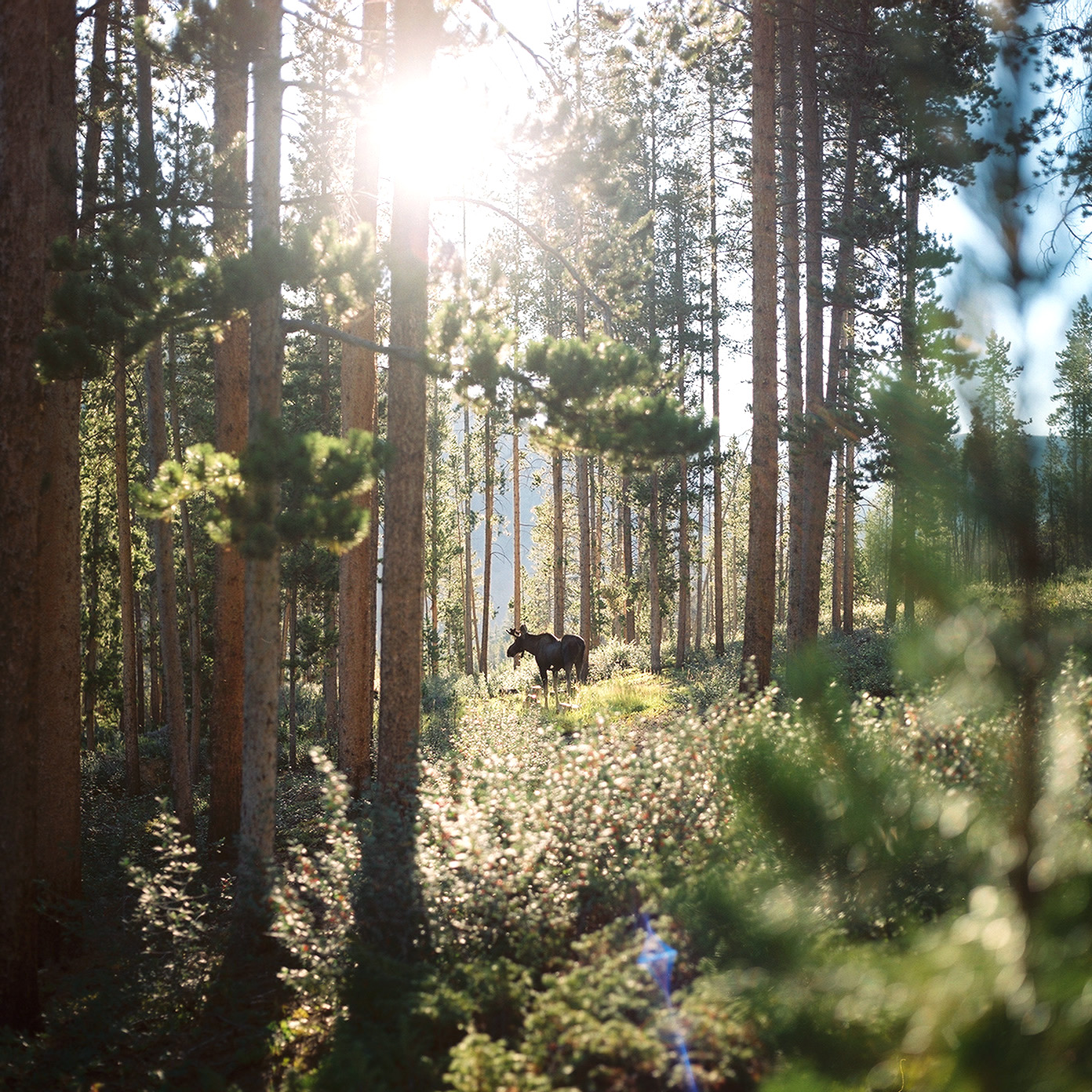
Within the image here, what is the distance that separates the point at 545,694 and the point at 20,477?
13.0 meters

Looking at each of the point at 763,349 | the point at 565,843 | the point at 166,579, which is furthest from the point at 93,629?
the point at 565,843

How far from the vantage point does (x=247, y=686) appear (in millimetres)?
7008

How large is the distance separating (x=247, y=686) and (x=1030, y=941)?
6.40 meters

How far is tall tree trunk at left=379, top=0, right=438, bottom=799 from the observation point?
8.34m

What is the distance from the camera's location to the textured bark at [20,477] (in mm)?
6020

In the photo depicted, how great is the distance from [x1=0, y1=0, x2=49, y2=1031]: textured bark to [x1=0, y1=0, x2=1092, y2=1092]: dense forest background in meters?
0.03

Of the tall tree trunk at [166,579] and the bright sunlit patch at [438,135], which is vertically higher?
the bright sunlit patch at [438,135]

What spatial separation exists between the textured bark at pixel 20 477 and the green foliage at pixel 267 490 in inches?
37.9

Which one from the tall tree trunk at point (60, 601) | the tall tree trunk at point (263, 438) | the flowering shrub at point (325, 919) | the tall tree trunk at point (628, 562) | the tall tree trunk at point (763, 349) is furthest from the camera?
the tall tree trunk at point (628, 562)

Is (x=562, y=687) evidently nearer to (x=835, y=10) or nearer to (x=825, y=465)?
(x=825, y=465)

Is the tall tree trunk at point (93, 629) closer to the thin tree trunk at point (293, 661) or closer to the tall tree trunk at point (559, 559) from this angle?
the thin tree trunk at point (293, 661)

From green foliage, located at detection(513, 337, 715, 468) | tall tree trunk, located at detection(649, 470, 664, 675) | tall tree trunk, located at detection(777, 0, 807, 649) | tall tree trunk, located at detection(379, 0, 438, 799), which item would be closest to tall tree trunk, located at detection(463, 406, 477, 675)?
tall tree trunk, located at detection(649, 470, 664, 675)

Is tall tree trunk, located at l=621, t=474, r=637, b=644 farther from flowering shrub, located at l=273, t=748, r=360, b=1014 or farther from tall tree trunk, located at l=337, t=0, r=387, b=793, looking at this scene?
flowering shrub, located at l=273, t=748, r=360, b=1014

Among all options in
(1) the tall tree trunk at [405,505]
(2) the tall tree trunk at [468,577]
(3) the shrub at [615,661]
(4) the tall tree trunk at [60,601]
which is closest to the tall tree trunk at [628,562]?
(3) the shrub at [615,661]
